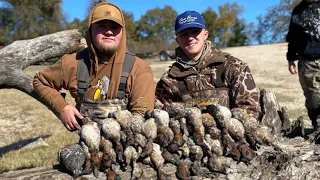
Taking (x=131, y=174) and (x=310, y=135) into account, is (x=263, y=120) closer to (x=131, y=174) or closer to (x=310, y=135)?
(x=310, y=135)

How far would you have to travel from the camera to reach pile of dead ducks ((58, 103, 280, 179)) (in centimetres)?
294

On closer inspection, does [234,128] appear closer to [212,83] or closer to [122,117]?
[122,117]

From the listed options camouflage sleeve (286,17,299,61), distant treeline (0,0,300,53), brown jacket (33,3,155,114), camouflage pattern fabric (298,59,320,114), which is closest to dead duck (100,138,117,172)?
brown jacket (33,3,155,114)

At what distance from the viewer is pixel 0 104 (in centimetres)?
1427

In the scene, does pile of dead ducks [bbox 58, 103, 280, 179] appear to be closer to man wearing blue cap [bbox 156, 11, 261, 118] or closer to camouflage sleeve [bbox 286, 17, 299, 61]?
man wearing blue cap [bbox 156, 11, 261, 118]

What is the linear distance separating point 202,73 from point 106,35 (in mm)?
1142

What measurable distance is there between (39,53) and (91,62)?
2.54 meters

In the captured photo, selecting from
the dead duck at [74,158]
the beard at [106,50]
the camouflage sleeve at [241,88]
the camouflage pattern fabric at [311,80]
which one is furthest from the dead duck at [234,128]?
the camouflage pattern fabric at [311,80]

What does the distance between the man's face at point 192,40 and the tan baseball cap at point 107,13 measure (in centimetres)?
74

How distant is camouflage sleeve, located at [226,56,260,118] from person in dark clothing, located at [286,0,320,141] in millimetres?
2270

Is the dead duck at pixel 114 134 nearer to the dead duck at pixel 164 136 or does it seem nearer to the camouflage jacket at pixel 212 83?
the dead duck at pixel 164 136

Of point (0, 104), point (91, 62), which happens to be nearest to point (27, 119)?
point (0, 104)

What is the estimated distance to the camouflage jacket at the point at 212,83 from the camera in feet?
13.1

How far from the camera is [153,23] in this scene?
238 feet
